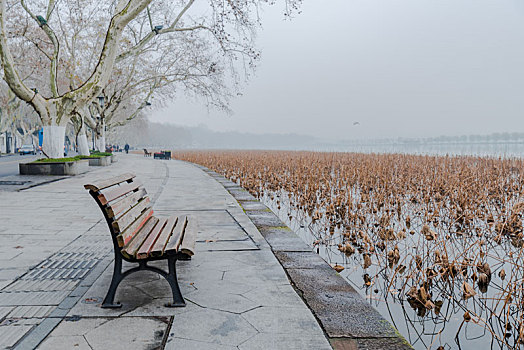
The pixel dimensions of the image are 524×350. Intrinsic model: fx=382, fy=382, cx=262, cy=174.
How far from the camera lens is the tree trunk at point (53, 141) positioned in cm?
Result: 1334

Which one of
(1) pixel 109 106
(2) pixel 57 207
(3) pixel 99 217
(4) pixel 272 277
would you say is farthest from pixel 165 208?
(1) pixel 109 106

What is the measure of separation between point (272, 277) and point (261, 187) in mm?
8562

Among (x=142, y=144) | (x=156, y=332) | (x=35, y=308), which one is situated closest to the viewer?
(x=156, y=332)

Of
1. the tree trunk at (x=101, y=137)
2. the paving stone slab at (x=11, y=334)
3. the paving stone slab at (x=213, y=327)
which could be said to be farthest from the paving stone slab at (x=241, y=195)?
the tree trunk at (x=101, y=137)

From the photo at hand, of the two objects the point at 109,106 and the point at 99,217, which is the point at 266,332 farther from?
the point at 109,106

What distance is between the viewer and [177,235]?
10.6 ft

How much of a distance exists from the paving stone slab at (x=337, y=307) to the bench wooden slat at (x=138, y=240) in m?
1.40

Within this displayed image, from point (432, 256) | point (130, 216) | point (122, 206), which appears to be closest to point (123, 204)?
point (122, 206)

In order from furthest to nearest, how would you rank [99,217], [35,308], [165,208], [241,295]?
[165,208] → [99,217] → [241,295] → [35,308]

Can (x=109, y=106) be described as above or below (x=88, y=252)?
above

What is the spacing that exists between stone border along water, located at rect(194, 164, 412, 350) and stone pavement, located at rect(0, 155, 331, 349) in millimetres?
104

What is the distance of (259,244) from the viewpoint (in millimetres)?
4754

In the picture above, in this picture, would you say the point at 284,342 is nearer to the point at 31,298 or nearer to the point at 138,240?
the point at 138,240

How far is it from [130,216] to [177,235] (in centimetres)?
42
